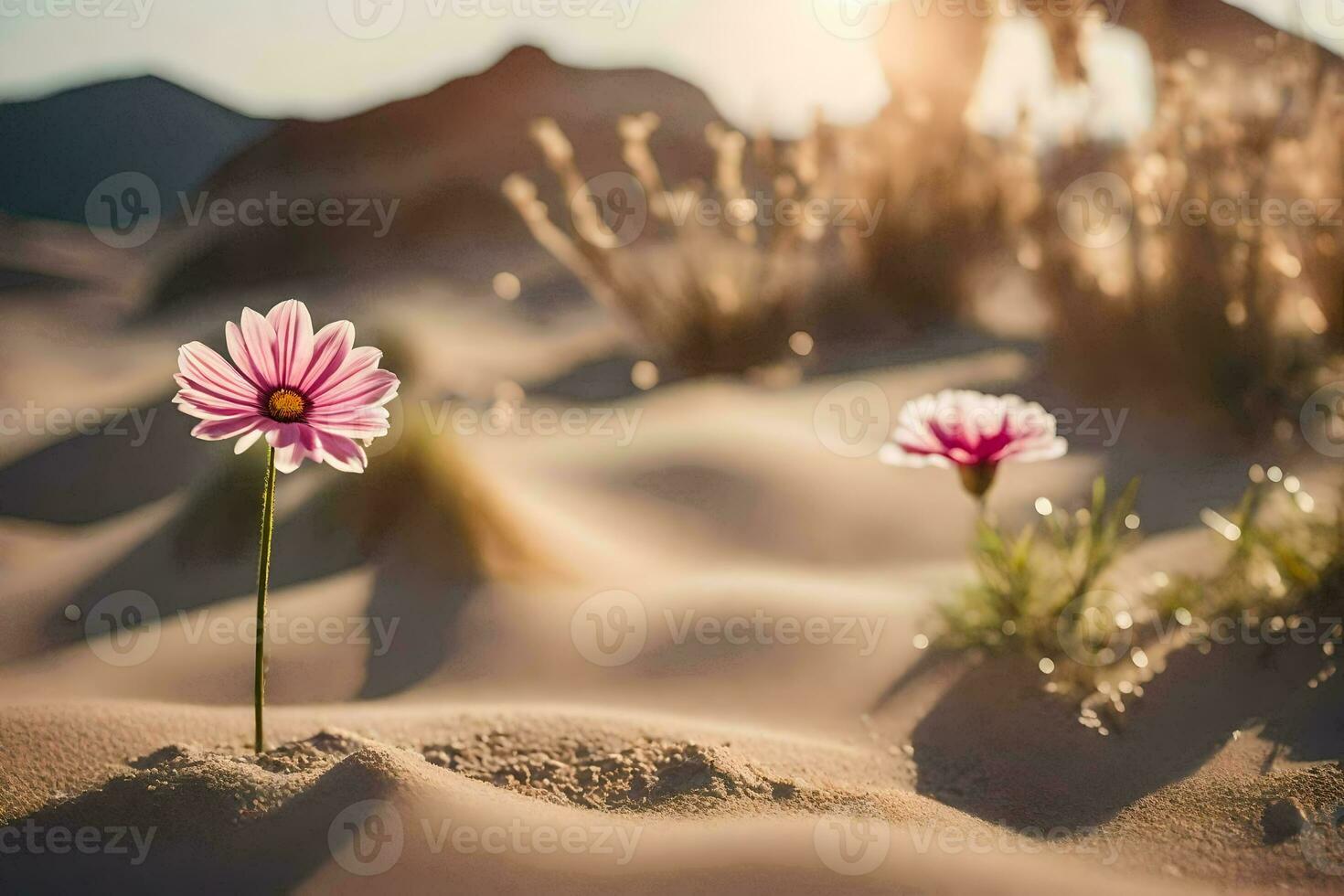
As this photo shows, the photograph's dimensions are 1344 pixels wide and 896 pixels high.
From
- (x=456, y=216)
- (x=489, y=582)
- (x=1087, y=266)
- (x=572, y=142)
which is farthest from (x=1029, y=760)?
(x=572, y=142)

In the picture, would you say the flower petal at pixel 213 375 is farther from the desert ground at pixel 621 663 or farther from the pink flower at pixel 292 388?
the desert ground at pixel 621 663

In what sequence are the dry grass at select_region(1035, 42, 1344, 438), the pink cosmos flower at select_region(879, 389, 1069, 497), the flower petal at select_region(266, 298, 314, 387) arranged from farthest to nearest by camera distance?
the dry grass at select_region(1035, 42, 1344, 438) → the pink cosmos flower at select_region(879, 389, 1069, 497) → the flower petal at select_region(266, 298, 314, 387)

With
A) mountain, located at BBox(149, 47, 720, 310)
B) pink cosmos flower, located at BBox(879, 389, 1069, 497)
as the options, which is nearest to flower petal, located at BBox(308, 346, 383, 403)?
pink cosmos flower, located at BBox(879, 389, 1069, 497)

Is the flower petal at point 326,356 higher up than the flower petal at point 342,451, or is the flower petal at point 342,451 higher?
the flower petal at point 326,356

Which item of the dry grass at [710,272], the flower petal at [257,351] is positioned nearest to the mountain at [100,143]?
the dry grass at [710,272]

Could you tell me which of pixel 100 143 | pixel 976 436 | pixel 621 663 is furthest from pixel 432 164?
pixel 976 436

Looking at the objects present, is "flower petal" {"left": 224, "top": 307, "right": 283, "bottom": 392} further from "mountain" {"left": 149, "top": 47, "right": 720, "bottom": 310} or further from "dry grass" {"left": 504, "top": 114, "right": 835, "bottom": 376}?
"mountain" {"left": 149, "top": 47, "right": 720, "bottom": 310}

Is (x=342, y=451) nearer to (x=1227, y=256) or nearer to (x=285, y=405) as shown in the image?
(x=285, y=405)
